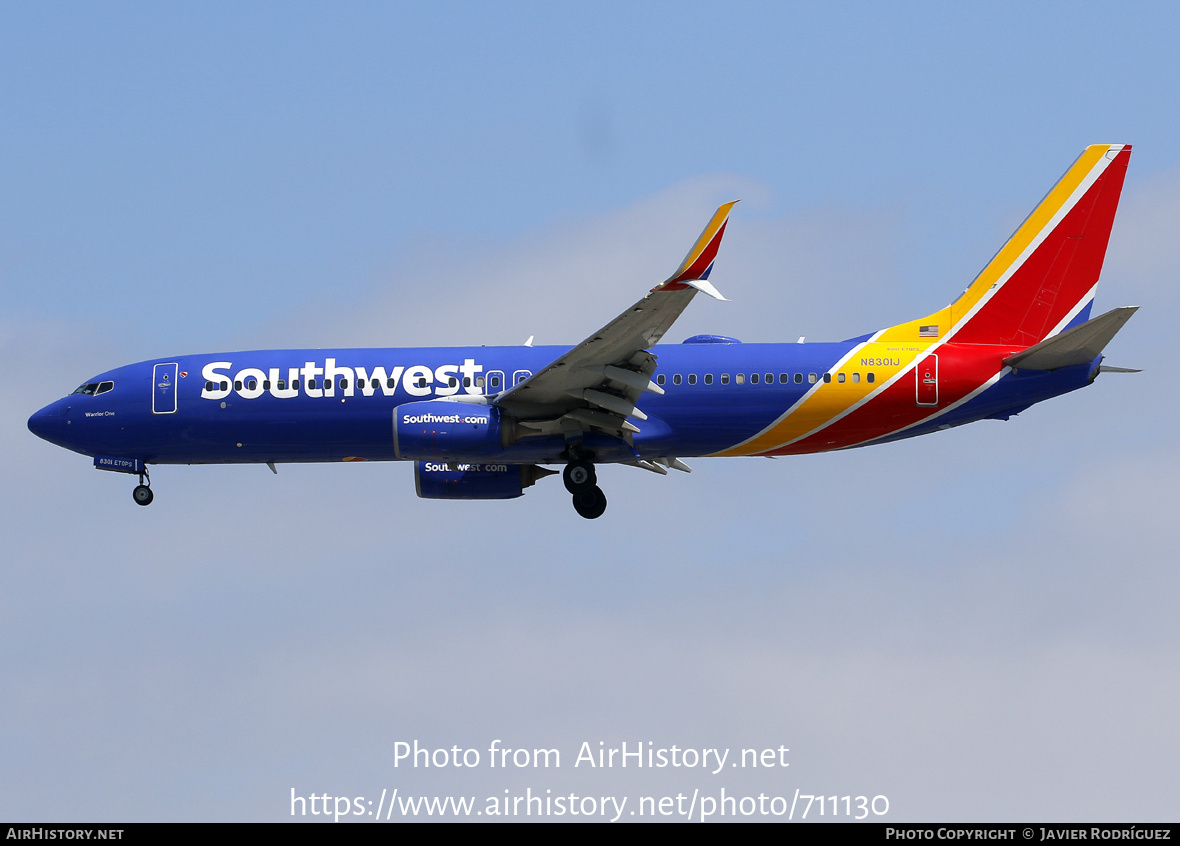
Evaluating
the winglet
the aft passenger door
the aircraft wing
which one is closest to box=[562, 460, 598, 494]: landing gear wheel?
the aircraft wing

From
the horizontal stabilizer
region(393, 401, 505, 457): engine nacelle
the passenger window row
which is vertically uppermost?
the horizontal stabilizer

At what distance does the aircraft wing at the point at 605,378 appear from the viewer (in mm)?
33062

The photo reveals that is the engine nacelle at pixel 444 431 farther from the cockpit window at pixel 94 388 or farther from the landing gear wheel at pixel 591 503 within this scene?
the cockpit window at pixel 94 388

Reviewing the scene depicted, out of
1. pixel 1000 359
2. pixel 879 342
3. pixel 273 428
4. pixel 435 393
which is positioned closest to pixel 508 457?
pixel 435 393

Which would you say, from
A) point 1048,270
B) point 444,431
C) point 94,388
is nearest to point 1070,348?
point 1048,270

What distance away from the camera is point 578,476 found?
37.3 meters

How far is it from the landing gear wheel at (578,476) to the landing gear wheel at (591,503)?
0.66 ft

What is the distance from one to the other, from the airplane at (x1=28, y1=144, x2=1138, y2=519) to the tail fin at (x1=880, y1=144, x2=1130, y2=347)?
0.11 feet

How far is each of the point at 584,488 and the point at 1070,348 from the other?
11572 mm

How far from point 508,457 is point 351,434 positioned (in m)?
3.82

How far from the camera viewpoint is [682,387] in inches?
1441

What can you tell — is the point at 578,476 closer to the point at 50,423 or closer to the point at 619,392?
the point at 619,392

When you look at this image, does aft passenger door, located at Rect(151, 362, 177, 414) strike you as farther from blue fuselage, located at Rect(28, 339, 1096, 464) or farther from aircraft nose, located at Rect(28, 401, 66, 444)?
aircraft nose, located at Rect(28, 401, 66, 444)

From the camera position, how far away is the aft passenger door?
38.1 metres
